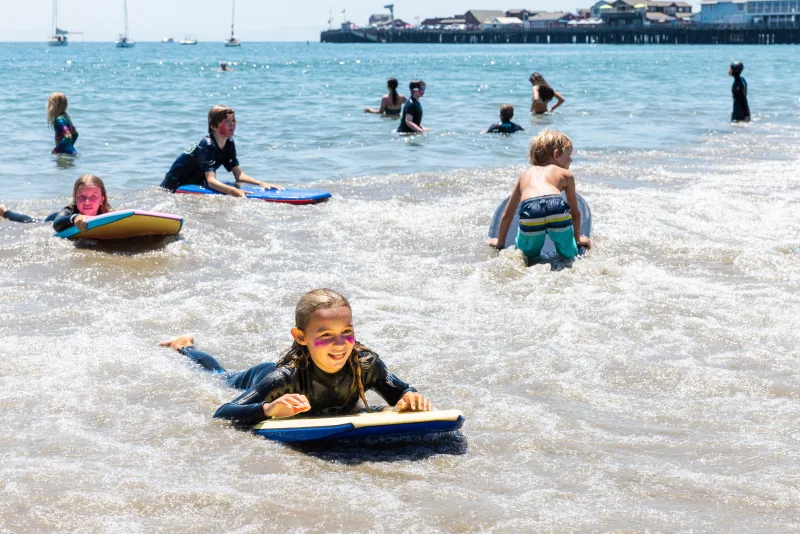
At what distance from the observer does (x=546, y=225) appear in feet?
25.8

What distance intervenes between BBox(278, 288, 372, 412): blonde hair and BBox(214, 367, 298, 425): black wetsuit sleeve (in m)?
0.04

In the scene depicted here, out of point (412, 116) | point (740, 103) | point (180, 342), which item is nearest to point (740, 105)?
point (740, 103)

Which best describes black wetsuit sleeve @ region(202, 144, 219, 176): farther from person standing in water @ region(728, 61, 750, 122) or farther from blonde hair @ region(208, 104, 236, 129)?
person standing in water @ region(728, 61, 750, 122)

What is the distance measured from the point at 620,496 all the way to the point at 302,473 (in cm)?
128

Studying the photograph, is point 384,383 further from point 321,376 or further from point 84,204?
point 84,204

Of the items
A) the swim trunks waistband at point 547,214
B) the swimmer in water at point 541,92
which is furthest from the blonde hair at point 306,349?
the swimmer in water at point 541,92

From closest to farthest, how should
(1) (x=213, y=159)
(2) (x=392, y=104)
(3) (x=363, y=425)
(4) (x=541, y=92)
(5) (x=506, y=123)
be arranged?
(3) (x=363, y=425), (1) (x=213, y=159), (5) (x=506, y=123), (2) (x=392, y=104), (4) (x=541, y=92)

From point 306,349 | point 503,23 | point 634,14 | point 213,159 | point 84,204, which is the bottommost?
point 306,349

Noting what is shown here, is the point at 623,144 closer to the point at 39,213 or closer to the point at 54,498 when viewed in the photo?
the point at 39,213

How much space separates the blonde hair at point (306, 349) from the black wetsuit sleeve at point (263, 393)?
4 cm

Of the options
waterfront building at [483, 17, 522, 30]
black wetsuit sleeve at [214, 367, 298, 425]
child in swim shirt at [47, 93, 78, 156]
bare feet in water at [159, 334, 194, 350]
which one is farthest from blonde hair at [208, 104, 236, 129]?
waterfront building at [483, 17, 522, 30]

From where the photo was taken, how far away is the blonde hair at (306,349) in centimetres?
432

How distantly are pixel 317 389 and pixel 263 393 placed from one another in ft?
0.79

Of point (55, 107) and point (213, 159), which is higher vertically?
point (55, 107)
